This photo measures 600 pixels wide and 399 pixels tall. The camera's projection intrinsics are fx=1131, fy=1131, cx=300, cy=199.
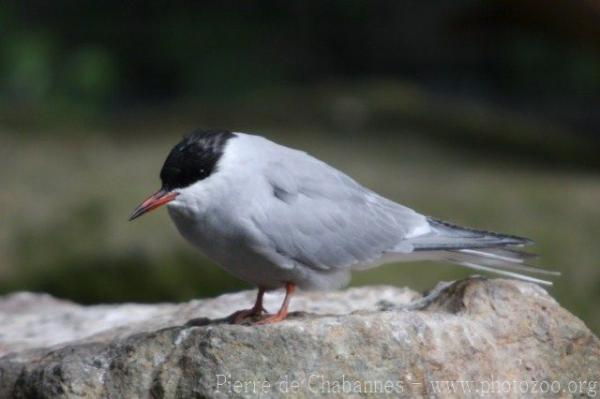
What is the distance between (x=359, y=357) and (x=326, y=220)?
684 millimetres

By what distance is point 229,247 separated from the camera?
3.86 m

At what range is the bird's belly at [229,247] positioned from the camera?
385cm

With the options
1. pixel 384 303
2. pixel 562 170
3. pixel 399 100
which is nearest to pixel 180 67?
pixel 399 100

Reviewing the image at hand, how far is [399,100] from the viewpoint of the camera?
10062mm

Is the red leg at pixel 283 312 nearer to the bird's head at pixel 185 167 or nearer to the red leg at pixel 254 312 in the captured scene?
the red leg at pixel 254 312

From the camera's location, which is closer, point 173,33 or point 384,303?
point 384,303

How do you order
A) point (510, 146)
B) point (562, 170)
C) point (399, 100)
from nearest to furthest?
point (562, 170) → point (510, 146) → point (399, 100)

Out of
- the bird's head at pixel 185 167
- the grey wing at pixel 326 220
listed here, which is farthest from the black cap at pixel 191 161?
→ the grey wing at pixel 326 220

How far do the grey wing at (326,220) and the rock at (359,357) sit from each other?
0.83 feet

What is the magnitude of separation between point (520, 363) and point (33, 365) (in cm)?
166

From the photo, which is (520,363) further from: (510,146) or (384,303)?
(510,146)

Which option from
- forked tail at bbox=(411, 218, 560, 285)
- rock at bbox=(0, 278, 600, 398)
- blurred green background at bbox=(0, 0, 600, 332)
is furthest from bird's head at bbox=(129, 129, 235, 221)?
blurred green background at bbox=(0, 0, 600, 332)

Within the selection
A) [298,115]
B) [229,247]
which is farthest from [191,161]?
[298,115]

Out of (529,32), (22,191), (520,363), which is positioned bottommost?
(22,191)
